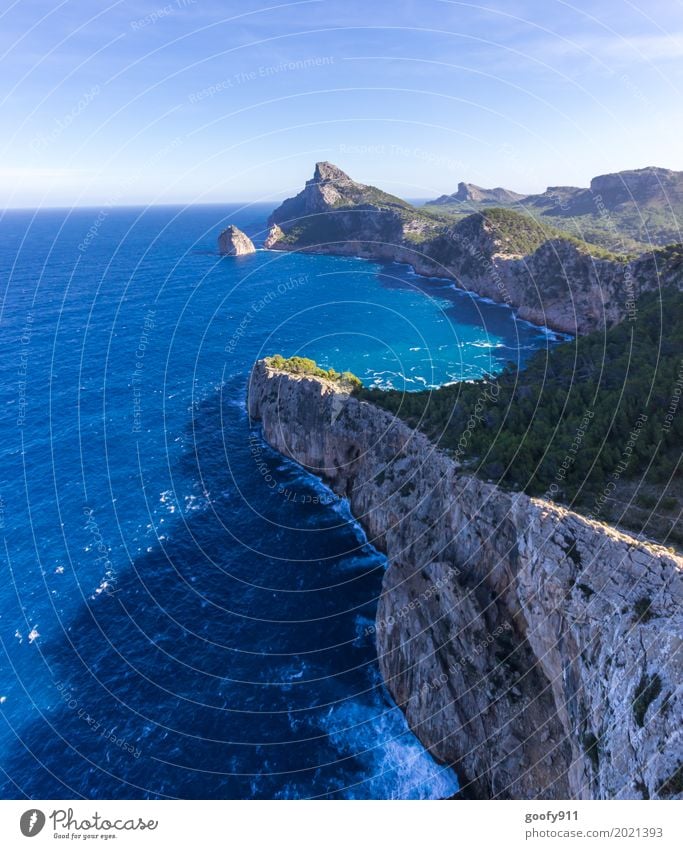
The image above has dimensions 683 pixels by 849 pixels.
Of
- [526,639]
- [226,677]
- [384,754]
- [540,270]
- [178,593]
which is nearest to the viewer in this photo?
[526,639]

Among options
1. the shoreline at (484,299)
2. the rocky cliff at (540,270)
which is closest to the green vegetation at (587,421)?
the rocky cliff at (540,270)

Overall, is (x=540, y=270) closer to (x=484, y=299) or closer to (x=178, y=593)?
(x=484, y=299)

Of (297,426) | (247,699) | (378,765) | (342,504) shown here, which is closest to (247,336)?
(297,426)

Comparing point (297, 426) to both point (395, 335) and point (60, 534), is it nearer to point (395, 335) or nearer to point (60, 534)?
point (60, 534)

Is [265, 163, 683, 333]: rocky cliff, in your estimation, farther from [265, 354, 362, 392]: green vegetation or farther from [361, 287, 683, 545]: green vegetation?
[265, 354, 362, 392]: green vegetation

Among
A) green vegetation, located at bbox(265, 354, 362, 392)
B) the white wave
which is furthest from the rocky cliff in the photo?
the white wave

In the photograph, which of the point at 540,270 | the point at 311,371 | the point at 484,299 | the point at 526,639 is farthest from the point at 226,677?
the point at 484,299
